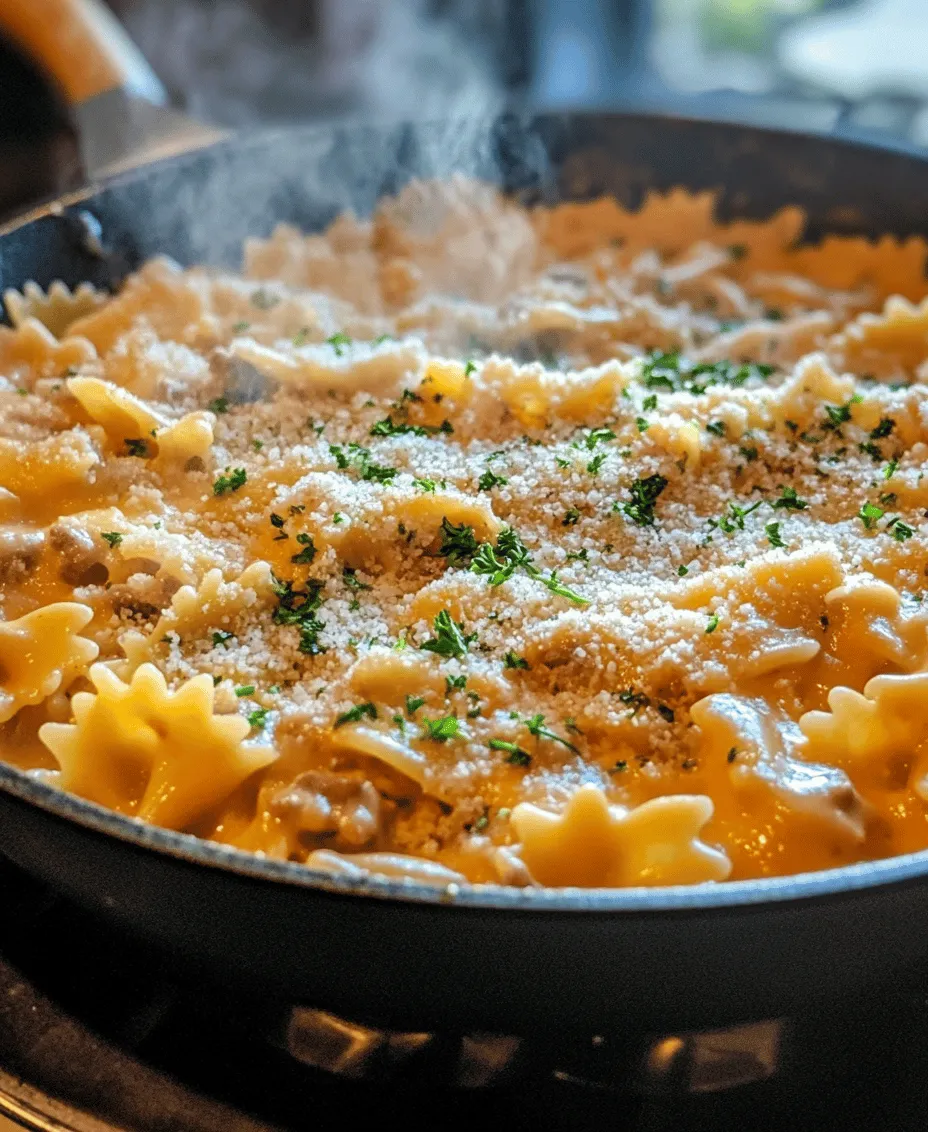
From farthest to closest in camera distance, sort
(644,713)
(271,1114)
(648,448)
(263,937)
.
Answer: (648,448) → (644,713) → (271,1114) → (263,937)

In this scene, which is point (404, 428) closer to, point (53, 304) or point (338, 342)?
point (338, 342)

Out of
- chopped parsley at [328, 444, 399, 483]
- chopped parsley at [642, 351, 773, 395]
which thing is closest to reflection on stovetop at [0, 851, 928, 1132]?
chopped parsley at [328, 444, 399, 483]

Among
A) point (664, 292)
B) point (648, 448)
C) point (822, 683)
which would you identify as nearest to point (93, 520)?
A: point (648, 448)

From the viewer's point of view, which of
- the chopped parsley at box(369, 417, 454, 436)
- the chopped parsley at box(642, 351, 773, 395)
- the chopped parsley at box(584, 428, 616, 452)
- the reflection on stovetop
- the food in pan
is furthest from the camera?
→ the chopped parsley at box(642, 351, 773, 395)

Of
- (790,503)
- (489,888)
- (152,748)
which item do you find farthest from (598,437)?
(489,888)

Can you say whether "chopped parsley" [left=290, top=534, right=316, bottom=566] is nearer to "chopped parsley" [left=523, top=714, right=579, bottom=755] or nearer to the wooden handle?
"chopped parsley" [left=523, top=714, right=579, bottom=755]

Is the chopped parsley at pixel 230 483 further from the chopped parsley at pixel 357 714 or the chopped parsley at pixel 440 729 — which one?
the chopped parsley at pixel 440 729

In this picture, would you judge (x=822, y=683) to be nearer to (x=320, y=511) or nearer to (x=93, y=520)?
(x=320, y=511)
